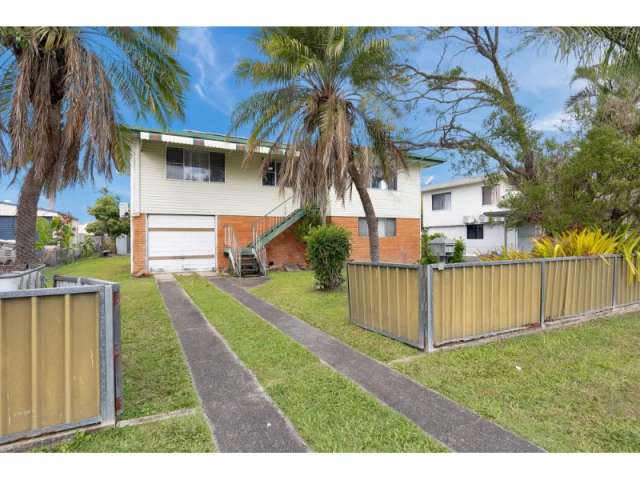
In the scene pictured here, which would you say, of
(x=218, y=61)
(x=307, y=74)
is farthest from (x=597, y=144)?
(x=218, y=61)

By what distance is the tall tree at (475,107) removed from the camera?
9.39m

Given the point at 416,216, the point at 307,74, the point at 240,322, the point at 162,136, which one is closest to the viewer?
the point at 240,322

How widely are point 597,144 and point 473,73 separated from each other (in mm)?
4592

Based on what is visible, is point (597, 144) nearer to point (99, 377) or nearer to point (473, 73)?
point (473, 73)

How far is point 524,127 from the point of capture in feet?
30.2

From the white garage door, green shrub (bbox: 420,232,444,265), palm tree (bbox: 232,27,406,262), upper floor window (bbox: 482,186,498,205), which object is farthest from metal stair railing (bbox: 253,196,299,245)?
upper floor window (bbox: 482,186,498,205)

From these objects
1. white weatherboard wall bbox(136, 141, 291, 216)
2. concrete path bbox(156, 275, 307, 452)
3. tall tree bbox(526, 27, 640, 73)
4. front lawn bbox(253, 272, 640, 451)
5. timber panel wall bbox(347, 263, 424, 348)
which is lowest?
concrete path bbox(156, 275, 307, 452)

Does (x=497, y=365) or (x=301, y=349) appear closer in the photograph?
(x=497, y=365)

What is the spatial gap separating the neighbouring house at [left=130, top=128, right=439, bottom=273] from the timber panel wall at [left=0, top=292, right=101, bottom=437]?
10.6 metres

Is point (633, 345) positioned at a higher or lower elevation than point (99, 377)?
lower

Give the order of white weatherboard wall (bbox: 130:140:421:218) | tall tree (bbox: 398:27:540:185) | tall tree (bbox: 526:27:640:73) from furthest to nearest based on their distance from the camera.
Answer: white weatherboard wall (bbox: 130:140:421:218) < tall tree (bbox: 398:27:540:185) < tall tree (bbox: 526:27:640:73)

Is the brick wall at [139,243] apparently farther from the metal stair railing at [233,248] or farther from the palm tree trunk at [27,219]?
the palm tree trunk at [27,219]

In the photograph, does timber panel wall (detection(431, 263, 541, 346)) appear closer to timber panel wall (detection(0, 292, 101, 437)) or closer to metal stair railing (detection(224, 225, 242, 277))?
timber panel wall (detection(0, 292, 101, 437))

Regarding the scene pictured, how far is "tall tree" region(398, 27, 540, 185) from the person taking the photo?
9.39 m
